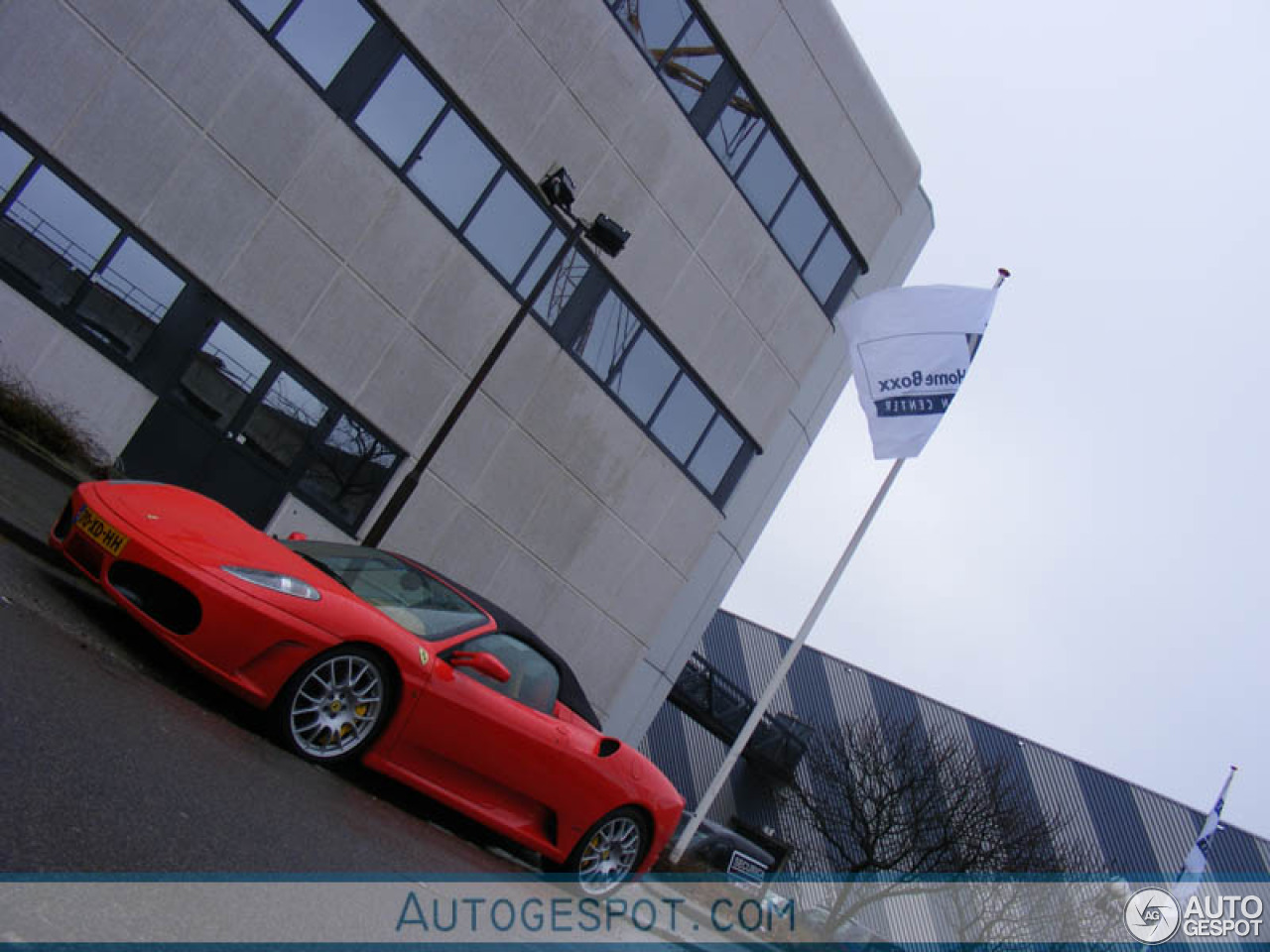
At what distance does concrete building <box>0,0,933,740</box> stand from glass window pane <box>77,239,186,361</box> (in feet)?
0.12

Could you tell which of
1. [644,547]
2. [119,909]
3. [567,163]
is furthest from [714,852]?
[119,909]

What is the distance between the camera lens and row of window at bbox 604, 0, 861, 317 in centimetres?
1814

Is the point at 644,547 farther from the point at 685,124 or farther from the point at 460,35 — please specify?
the point at 460,35

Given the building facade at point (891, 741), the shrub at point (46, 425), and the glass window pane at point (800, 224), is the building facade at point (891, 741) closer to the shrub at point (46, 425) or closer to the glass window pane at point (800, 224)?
the glass window pane at point (800, 224)

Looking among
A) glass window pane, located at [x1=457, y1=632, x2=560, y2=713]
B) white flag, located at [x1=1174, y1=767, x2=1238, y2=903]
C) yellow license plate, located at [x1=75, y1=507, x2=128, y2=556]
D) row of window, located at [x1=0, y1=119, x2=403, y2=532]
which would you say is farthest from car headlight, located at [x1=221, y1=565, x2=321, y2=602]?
white flag, located at [x1=1174, y1=767, x2=1238, y2=903]

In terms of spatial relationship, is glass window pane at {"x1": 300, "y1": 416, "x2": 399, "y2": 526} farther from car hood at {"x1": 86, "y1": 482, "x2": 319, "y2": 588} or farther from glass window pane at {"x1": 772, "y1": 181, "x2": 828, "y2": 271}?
car hood at {"x1": 86, "y1": 482, "x2": 319, "y2": 588}

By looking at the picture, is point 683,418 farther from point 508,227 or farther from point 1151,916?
point 1151,916

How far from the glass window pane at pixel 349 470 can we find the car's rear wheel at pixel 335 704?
10.1 meters

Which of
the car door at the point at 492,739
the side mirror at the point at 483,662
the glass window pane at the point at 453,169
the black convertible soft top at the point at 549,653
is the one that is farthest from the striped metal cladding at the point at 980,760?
the side mirror at the point at 483,662

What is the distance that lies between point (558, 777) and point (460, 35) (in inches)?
474

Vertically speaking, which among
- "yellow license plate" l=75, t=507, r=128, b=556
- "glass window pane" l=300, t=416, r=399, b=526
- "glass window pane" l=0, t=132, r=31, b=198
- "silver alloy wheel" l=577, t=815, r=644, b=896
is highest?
"glass window pane" l=0, t=132, r=31, b=198

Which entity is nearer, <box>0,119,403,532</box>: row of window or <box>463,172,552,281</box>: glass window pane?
<box>0,119,403,532</box>: row of window

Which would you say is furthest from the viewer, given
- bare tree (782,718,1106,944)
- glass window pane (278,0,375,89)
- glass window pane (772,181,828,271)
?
glass window pane (772,181,828,271)

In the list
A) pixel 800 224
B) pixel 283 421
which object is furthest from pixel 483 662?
pixel 800 224
